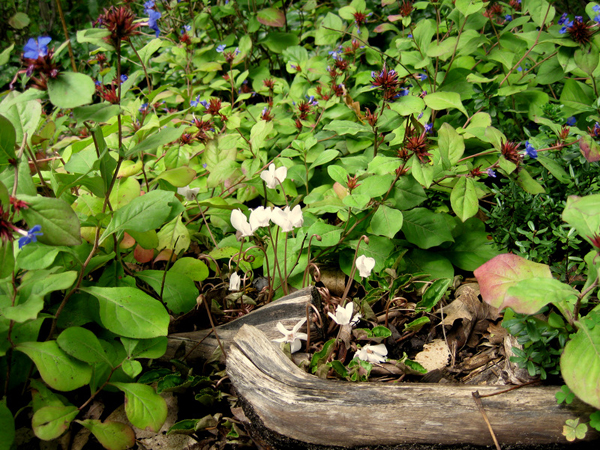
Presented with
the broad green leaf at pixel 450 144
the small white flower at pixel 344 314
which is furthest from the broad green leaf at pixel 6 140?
the broad green leaf at pixel 450 144

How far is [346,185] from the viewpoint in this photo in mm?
1896

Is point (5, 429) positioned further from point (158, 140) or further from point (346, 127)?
point (346, 127)

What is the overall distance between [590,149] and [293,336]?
1.18 metres

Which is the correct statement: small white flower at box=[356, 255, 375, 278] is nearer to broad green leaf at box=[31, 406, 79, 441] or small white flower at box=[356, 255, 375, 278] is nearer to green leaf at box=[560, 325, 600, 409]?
green leaf at box=[560, 325, 600, 409]

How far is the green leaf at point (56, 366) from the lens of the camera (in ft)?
4.14

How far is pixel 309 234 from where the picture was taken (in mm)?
1895

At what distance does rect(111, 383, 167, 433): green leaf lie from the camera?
1.34 metres

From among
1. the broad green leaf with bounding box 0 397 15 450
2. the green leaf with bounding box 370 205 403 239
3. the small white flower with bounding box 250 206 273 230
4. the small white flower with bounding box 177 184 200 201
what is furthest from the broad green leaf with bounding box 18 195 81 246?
the green leaf with bounding box 370 205 403 239

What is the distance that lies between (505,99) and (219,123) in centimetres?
181

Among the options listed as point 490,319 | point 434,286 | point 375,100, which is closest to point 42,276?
point 434,286

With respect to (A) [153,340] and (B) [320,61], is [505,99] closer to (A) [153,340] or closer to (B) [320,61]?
(B) [320,61]

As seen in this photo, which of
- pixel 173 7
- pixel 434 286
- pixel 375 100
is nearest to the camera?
pixel 434 286

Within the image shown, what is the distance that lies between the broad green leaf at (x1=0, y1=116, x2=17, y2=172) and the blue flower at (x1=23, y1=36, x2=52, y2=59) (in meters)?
0.18

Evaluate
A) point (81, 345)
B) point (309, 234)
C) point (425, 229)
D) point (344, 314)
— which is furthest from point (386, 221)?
point (81, 345)
